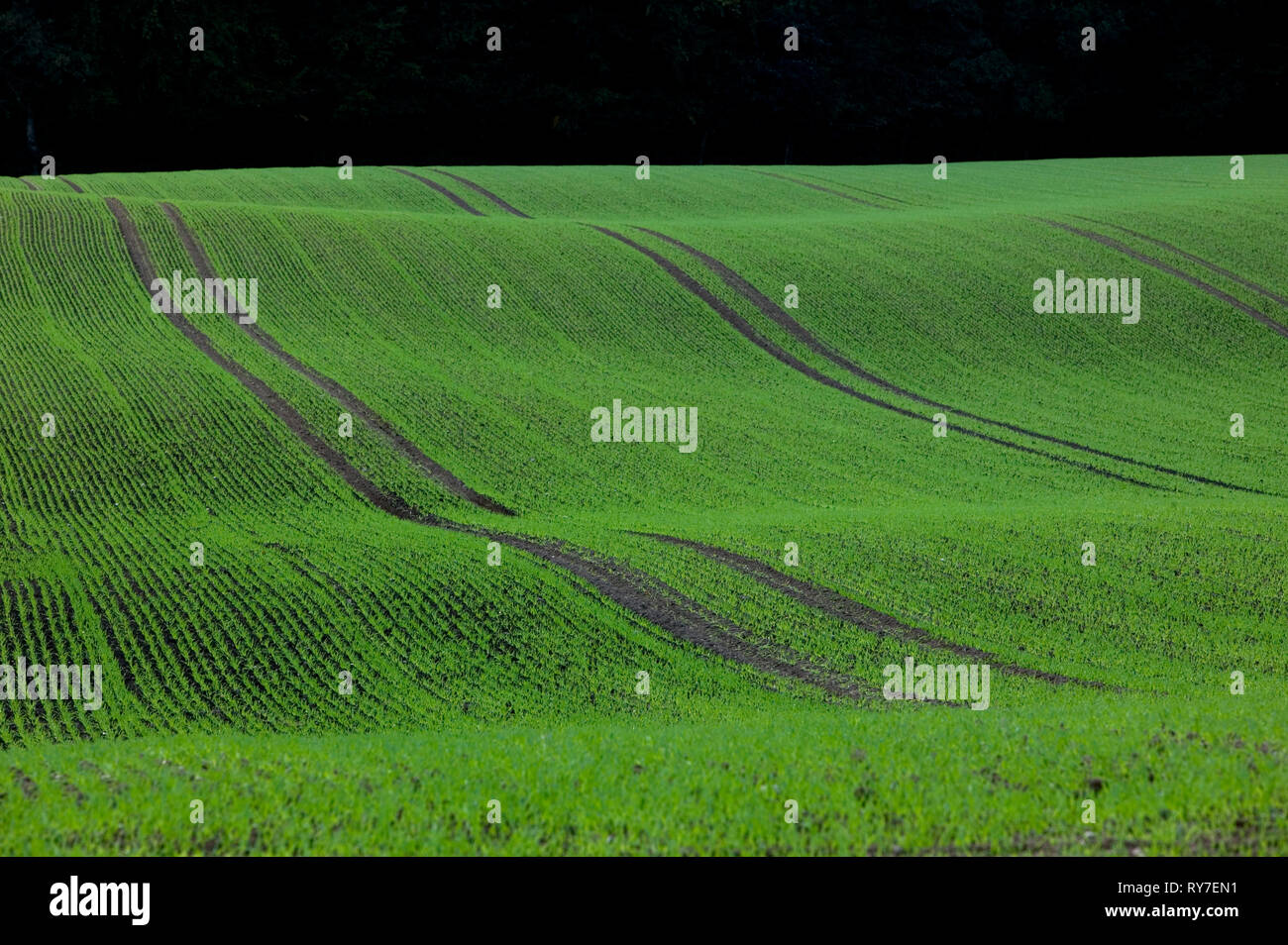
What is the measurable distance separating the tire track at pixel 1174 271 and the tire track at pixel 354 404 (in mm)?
30676

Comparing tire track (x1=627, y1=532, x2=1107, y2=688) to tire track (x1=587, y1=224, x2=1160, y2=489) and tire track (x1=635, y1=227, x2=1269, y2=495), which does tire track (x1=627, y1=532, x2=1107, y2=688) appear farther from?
tire track (x1=635, y1=227, x2=1269, y2=495)

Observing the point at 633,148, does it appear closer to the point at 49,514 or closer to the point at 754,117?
the point at 754,117

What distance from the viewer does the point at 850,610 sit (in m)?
19.4

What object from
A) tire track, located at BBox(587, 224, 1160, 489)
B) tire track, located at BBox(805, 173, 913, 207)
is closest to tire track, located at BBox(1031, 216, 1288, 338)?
tire track, located at BBox(805, 173, 913, 207)

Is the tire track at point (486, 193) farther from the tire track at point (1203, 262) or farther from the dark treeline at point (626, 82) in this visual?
the tire track at point (1203, 262)

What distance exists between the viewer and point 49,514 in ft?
81.7

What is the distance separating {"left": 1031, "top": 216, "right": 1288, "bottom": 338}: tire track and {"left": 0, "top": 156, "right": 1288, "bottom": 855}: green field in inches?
12.3

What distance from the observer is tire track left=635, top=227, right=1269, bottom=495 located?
30.6 m

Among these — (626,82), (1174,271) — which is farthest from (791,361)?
(626,82)

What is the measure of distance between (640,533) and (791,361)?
17459 millimetres

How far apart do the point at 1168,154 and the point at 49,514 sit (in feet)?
306

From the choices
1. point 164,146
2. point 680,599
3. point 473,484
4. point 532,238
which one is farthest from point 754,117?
point 680,599

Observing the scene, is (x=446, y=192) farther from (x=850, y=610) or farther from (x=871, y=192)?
(x=850, y=610)

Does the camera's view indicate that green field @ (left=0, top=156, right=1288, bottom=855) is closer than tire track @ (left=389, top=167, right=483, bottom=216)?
Yes
